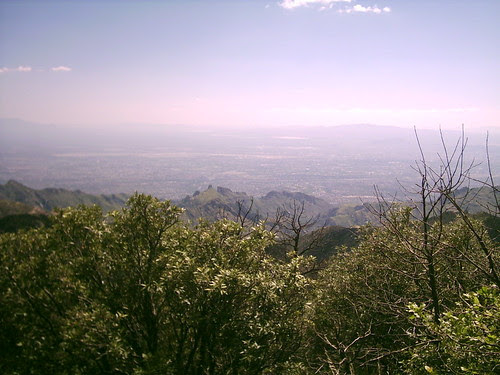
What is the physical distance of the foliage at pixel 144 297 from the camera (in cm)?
899

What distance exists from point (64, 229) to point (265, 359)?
29.0 ft

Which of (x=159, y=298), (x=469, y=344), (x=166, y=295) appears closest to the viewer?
(x=469, y=344)

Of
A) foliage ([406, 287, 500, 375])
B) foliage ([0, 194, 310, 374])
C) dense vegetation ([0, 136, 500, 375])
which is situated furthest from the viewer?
foliage ([0, 194, 310, 374])

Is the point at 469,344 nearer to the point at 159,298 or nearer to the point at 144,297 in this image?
the point at 159,298

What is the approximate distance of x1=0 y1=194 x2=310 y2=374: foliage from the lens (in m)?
8.99

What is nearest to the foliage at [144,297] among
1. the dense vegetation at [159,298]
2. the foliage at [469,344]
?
the dense vegetation at [159,298]

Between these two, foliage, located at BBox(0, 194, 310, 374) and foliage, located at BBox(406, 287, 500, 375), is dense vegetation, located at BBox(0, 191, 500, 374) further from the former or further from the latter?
foliage, located at BBox(406, 287, 500, 375)

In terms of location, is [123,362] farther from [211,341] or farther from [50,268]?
[50,268]

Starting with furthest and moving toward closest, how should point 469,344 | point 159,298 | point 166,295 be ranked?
point 159,298 < point 166,295 < point 469,344

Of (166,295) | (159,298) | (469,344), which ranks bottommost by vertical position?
(159,298)

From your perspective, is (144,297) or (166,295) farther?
(144,297)

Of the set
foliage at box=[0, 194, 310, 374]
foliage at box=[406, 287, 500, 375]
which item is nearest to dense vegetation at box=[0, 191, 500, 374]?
foliage at box=[0, 194, 310, 374]

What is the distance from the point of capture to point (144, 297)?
1070 cm

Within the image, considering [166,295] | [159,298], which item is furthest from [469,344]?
[159,298]
